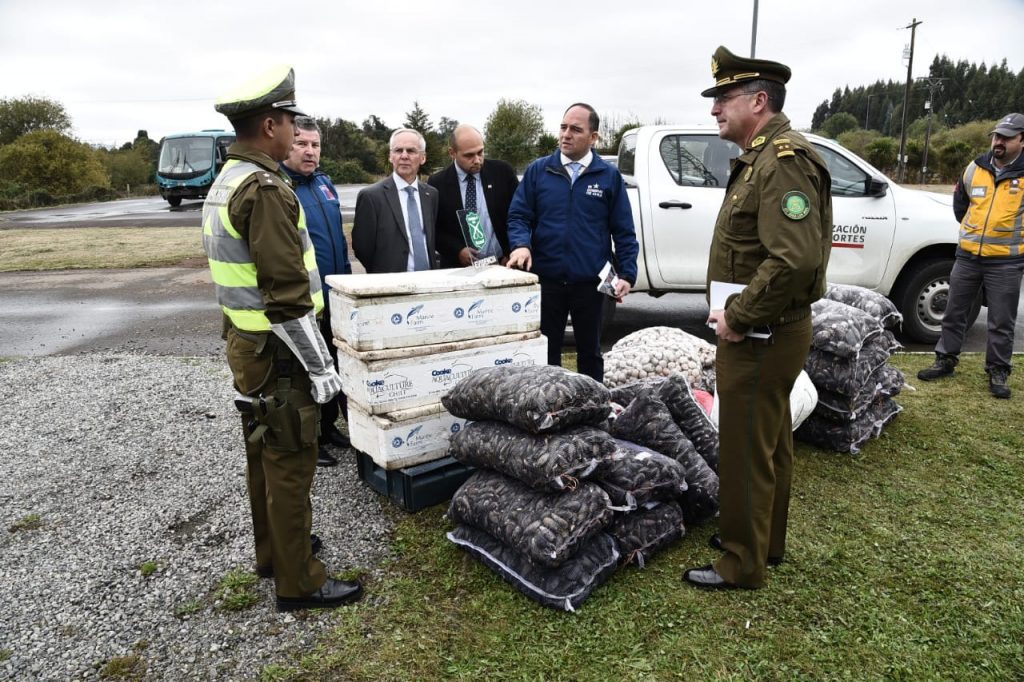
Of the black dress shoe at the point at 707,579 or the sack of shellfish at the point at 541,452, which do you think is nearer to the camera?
the sack of shellfish at the point at 541,452

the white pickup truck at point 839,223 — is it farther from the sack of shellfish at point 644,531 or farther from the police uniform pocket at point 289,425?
the police uniform pocket at point 289,425

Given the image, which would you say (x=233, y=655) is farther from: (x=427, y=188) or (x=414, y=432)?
(x=427, y=188)

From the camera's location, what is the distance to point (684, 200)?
21.7 ft

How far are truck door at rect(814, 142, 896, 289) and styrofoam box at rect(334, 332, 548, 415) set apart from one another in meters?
4.19

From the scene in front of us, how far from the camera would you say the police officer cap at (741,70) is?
262 cm

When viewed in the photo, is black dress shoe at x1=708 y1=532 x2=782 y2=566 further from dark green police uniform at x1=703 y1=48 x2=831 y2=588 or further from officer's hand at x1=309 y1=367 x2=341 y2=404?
officer's hand at x1=309 y1=367 x2=341 y2=404

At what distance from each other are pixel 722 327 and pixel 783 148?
70 cm

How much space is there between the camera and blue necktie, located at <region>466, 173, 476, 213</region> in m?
4.83

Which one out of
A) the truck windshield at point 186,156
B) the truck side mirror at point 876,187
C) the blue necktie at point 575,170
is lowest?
the truck side mirror at point 876,187

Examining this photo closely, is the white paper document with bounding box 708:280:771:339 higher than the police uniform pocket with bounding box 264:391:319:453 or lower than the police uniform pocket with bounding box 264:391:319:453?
higher

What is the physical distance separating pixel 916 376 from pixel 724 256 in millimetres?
3854

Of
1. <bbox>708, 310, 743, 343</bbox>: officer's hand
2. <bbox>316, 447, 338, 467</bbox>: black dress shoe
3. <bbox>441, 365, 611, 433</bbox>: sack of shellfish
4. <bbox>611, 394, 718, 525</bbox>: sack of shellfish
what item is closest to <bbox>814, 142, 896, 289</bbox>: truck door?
<bbox>611, 394, 718, 525</bbox>: sack of shellfish

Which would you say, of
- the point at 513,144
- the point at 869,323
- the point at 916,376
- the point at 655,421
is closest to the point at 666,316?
the point at 916,376

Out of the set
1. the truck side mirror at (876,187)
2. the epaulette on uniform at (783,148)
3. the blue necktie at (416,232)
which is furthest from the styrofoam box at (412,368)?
the truck side mirror at (876,187)
